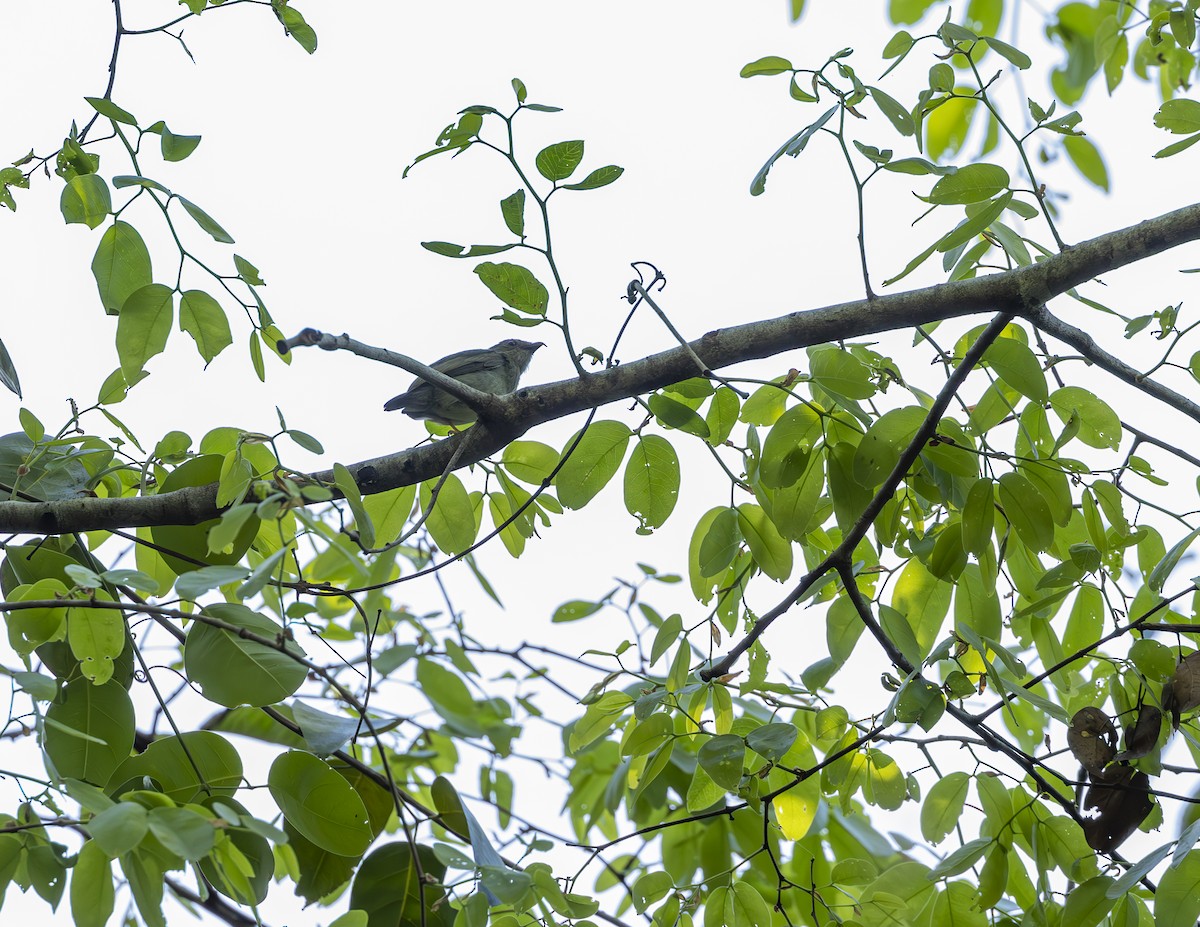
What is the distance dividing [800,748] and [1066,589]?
2.56 ft

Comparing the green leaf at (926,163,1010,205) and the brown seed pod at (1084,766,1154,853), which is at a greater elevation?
the green leaf at (926,163,1010,205)

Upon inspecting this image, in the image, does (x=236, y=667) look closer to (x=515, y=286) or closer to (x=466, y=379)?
(x=515, y=286)

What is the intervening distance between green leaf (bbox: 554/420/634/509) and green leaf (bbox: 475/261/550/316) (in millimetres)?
359

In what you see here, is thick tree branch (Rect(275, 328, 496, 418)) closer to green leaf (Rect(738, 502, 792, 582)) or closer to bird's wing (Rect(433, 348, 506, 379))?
green leaf (Rect(738, 502, 792, 582))

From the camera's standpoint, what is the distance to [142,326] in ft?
7.00

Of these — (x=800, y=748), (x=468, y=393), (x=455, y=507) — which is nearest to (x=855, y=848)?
(x=800, y=748)

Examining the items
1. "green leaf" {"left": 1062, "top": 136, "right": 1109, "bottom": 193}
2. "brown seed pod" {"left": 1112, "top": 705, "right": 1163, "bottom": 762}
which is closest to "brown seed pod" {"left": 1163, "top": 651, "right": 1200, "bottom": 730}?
"brown seed pod" {"left": 1112, "top": 705, "right": 1163, "bottom": 762}

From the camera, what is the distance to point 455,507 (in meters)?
2.44

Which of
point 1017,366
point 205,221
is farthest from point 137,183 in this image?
point 1017,366

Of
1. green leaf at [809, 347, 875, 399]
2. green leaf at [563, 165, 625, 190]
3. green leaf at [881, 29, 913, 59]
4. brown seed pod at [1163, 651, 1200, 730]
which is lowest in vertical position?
brown seed pod at [1163, 651, 1200, 730]

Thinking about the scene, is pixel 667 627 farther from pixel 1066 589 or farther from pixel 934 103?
pixel 934 103

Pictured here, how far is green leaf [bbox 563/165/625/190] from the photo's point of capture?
1.89 m

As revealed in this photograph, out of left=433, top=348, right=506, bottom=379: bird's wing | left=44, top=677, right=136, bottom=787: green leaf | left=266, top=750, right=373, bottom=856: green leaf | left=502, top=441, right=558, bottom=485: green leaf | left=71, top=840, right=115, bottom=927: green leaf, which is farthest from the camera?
left=433, top=348, right=506, bottom=379: bird's wing

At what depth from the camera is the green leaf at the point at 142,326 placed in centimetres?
212
